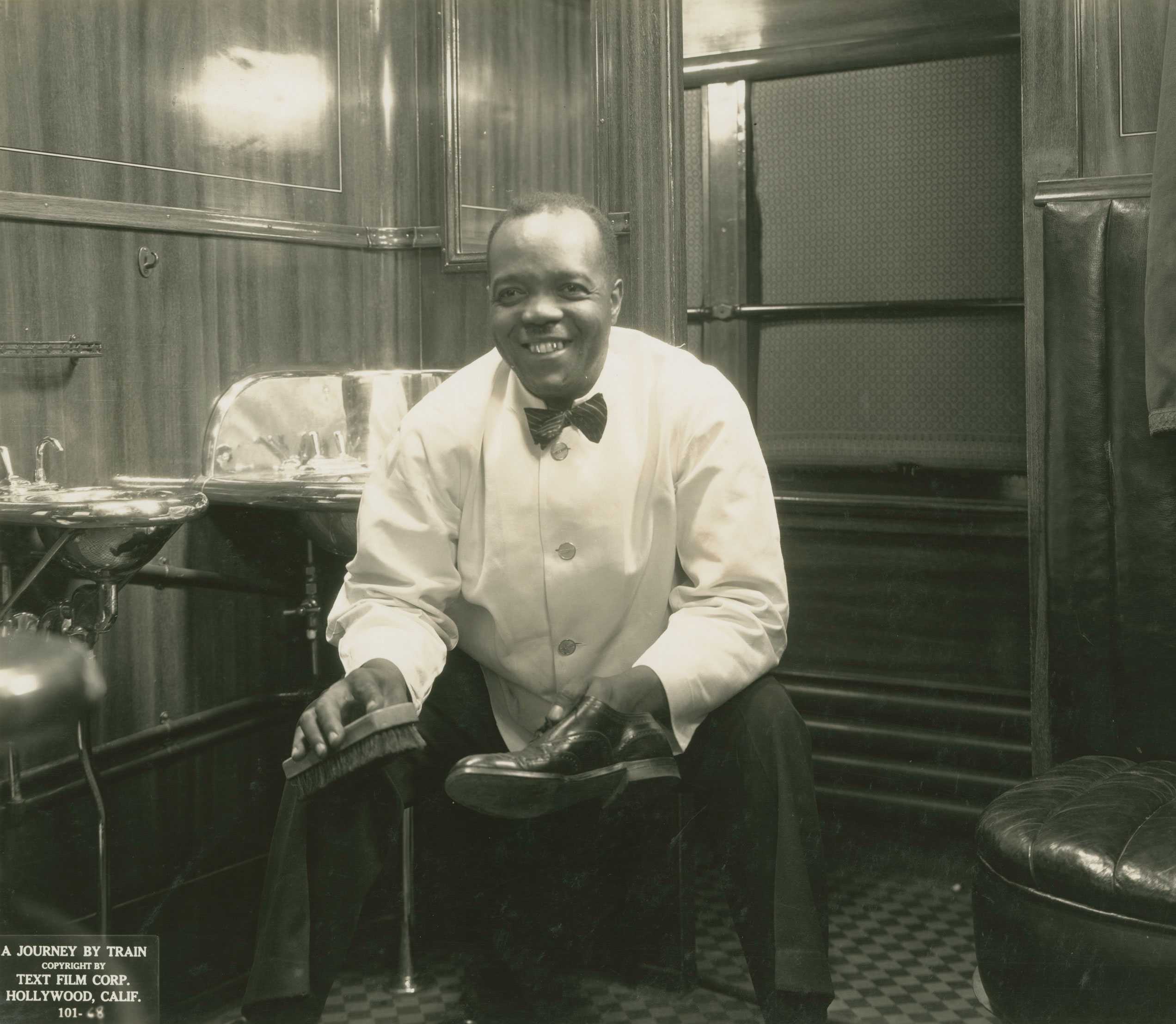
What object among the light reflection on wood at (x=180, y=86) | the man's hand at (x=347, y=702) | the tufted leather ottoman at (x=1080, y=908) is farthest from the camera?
the light reflection on wood at (x=180, y=86)

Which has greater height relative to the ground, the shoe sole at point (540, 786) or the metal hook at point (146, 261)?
the metal hook at point (146, 261)

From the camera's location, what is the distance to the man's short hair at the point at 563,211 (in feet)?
6.23

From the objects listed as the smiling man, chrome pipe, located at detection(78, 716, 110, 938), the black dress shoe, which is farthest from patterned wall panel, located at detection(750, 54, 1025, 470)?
chrome pipe, located at detection(78, 716, 110, 938)

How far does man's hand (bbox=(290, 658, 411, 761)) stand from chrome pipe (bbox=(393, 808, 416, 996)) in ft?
2.09

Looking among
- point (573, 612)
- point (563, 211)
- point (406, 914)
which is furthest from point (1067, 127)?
point (406, 914)

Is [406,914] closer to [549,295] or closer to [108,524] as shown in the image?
[108,524]

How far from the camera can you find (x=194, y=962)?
2.41 m

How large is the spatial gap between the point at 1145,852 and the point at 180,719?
6.12 ft

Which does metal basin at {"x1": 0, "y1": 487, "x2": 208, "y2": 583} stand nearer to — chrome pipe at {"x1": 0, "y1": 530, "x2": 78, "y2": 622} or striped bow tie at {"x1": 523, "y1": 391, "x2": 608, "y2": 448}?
chrome pipe at {"x1": 0, "y1": 530, "x2": 78, "y2": 622}

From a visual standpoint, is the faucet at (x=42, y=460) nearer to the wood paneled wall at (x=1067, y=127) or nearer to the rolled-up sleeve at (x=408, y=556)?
the rolled-up sleeve at (x=408, y=556)

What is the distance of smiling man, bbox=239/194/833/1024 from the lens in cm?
167

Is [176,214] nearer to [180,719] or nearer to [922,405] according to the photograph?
[180,719]

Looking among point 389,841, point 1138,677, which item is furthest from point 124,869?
point 1138,677
